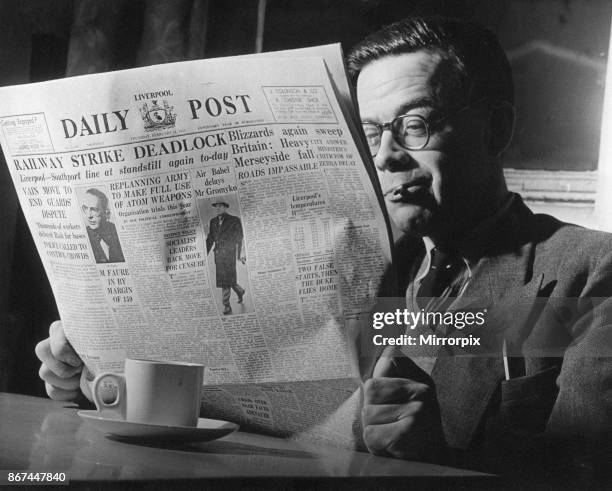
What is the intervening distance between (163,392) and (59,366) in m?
0.26

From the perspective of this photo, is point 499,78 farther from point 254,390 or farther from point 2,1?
point 2,1

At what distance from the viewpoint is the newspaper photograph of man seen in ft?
2.30

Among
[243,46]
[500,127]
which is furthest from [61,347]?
[500,127]

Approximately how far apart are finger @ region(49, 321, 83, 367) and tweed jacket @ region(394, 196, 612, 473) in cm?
36

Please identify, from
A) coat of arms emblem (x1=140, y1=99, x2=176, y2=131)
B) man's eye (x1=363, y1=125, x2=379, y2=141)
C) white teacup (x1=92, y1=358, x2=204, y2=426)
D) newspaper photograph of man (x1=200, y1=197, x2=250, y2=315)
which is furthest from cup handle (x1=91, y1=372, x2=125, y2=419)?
man's eye (x1=363, y1=125, x2=379, y2=141)

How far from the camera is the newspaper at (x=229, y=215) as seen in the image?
0.68 metres

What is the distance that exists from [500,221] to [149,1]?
494 mm

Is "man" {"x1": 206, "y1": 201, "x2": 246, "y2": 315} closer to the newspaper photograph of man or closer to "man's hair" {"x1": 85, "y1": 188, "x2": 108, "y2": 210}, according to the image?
the newspaper photograph of man

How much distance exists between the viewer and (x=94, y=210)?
72 centimetres

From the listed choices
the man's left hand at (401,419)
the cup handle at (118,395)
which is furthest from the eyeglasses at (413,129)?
the cup handle at (118,395)

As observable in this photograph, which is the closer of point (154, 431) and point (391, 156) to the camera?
point (154, 431)

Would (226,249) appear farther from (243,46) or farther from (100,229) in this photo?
(243,46)

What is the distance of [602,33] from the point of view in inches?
30.4

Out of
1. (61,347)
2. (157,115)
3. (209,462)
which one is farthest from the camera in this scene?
(61,347)
